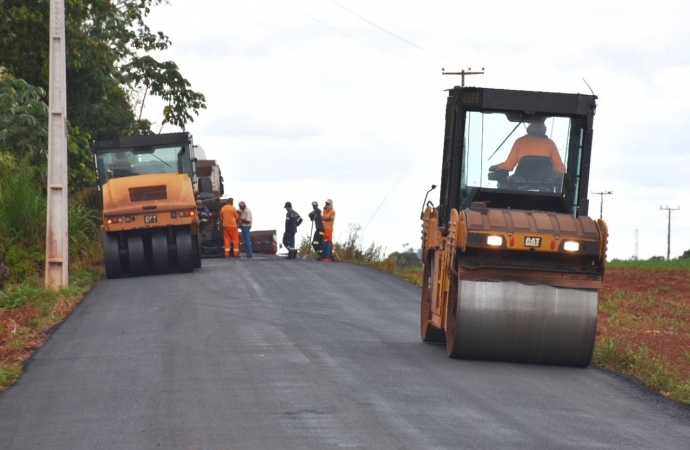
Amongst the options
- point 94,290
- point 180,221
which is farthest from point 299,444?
point 180,221

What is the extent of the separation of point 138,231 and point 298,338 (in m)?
11.0

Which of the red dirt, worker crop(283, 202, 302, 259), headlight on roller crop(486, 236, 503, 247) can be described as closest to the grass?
headlight on roller crop(486, 236, 503, 247)

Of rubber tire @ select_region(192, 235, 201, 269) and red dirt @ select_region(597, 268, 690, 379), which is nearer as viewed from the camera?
red dirt @ select_region(597, 268, 690, 379)

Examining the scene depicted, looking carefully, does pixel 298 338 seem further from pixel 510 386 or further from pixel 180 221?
pixel 180 221

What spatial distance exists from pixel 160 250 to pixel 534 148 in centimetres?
1274

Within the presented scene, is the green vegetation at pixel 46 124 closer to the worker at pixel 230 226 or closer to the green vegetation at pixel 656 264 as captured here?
the worker at pixel 230 226

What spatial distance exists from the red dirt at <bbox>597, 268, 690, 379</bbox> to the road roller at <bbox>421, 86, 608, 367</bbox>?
2.17 m

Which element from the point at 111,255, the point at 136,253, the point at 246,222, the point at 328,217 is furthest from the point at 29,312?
the point at 246,222

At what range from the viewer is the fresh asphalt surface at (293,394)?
823 centimetres

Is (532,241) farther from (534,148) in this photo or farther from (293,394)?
(293,394)

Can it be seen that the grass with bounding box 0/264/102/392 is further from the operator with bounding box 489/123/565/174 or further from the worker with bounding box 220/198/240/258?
the worker with bounding box 220/198/240/258

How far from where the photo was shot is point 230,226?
30.8 m

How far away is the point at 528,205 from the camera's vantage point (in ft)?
42.4

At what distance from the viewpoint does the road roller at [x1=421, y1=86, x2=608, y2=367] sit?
12.0 meters
